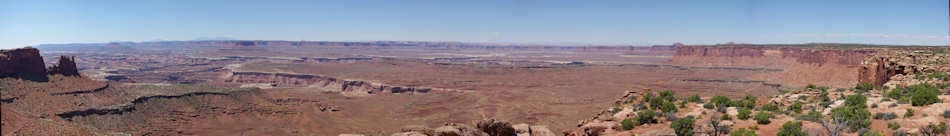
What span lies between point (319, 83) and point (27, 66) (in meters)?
54.9

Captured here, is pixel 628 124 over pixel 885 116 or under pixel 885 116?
under

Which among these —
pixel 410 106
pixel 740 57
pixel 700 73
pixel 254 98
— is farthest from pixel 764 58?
pixel 254 98

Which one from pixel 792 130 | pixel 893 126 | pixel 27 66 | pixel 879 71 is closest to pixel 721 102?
pixel 792 130

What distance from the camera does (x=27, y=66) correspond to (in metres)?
46.2

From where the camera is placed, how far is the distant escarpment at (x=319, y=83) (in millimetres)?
84188

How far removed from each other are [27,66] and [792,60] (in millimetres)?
131371

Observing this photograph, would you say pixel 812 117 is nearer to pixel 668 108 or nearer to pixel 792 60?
pixel 668 108

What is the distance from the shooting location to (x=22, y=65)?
45750 mm

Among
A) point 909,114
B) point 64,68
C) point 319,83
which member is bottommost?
point 319,83

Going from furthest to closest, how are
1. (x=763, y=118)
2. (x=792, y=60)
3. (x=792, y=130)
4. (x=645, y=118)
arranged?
(x=792, y=60), (x=645, y=118), (x=763, y=118), (x=792, y=130)

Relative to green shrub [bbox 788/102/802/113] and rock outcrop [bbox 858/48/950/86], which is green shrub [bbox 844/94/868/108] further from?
rock outcrop [bbox 858/48/950/86]

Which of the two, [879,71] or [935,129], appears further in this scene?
[879,71]

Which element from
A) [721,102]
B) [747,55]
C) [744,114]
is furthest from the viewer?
[747,55]

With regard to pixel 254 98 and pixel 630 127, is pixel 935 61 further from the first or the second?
pixel 254 98
